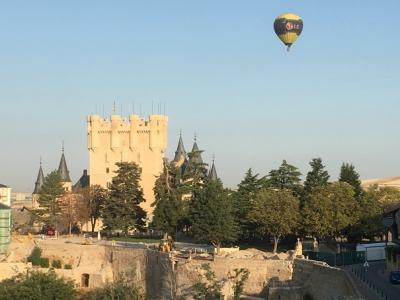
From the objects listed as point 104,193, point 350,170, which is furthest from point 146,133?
point 350,170

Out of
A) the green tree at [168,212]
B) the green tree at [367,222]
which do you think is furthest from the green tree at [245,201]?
the green tree at [367,222]

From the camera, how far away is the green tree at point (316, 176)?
59.3 m

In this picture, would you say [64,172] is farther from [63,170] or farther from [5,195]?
[5,195]

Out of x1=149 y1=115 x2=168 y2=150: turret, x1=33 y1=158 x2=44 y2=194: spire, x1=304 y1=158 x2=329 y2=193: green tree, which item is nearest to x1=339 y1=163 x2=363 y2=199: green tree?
x1=304 y1=158 x2=329 y2=193: green tree

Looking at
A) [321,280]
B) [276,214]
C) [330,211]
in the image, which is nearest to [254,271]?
[321,280]

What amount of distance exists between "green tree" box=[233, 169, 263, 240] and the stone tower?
59.8 ft

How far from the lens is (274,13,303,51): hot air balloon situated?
166 feet

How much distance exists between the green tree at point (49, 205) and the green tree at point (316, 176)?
81.6ft

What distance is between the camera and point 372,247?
45.8 m

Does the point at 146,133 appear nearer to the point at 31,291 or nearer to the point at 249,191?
the point at 249,191

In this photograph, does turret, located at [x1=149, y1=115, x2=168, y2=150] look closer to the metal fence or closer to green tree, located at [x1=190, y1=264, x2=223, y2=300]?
the metal fence

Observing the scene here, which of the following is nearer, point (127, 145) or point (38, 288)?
point (38, 288)

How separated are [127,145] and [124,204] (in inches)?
622

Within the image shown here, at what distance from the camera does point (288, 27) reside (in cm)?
5062
